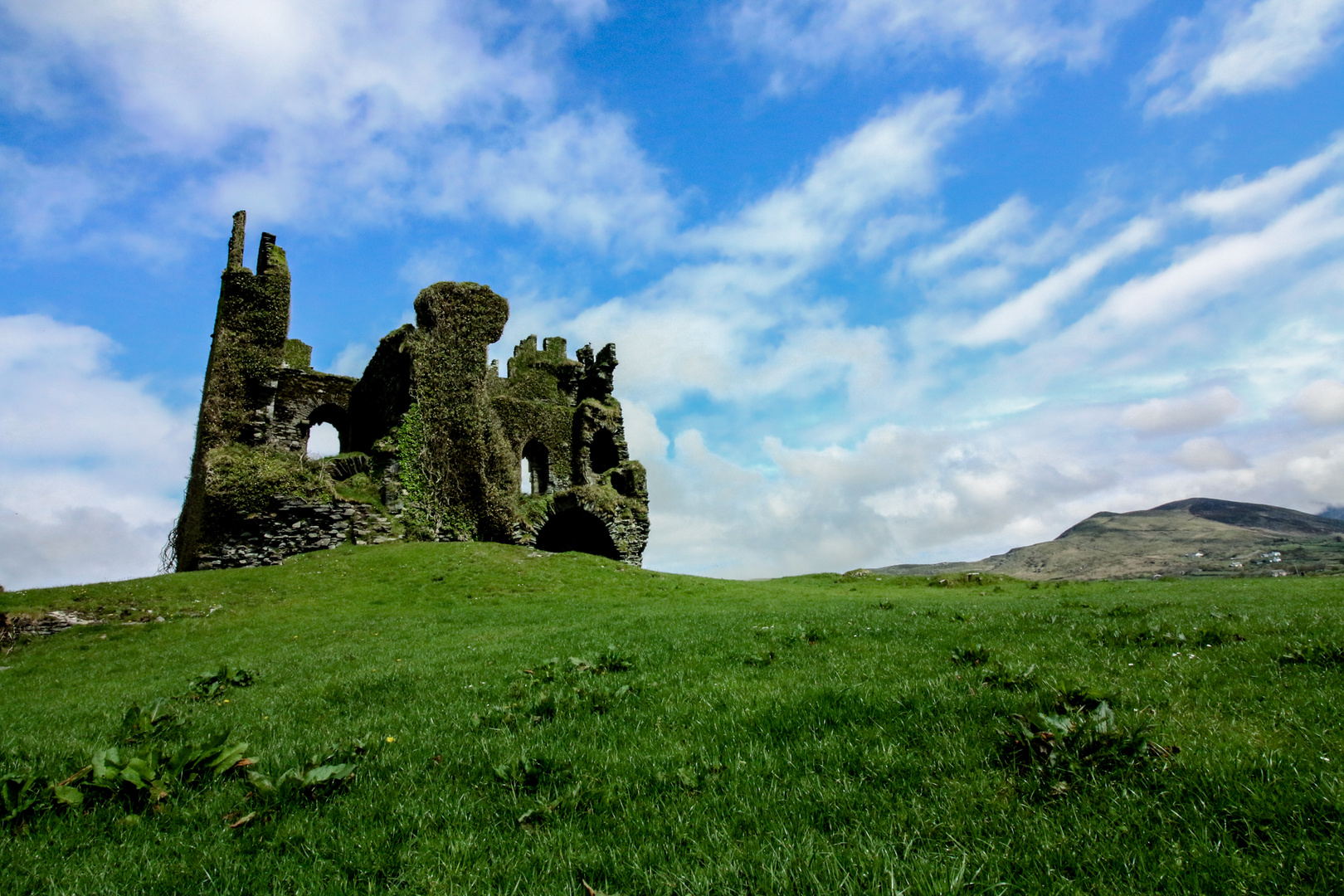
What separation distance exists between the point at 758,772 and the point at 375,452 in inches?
1340

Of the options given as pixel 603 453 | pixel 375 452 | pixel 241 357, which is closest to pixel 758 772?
pixel 375 452

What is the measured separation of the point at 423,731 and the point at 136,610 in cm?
1994

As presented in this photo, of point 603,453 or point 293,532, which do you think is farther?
point 603,453

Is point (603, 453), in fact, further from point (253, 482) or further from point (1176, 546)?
point (1176, 546)

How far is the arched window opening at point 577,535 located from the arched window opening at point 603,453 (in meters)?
4.80

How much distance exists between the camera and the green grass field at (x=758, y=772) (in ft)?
11.2

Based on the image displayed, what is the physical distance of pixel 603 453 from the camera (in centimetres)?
4731

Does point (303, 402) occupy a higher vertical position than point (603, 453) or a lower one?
higher

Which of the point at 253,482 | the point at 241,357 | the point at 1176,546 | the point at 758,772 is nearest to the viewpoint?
the point at 758,772

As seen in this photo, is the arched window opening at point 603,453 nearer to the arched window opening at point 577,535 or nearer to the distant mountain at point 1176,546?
the arched window opening at point 577,535

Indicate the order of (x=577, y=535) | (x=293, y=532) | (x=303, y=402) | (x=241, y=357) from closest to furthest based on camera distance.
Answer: (x=293, y=532), (x=241, y=357), (x=303, y=402), (x=577, y=535)

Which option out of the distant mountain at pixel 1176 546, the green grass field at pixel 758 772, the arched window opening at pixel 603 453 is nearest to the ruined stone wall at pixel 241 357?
the arched window opening at pixel 603 453

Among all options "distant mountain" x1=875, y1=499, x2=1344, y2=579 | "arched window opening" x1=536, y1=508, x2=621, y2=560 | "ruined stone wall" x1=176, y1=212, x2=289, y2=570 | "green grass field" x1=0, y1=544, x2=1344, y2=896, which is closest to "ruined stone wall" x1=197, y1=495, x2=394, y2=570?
"ruined stone wall" x1=176, y1=212, x2=289, y2=570

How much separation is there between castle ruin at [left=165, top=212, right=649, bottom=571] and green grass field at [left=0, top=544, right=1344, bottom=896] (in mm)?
21555
